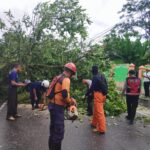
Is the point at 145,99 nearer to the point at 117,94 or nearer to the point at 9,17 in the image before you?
the point at 117,94

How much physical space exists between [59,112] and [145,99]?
12.4 metres

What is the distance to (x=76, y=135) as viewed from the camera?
10.7m

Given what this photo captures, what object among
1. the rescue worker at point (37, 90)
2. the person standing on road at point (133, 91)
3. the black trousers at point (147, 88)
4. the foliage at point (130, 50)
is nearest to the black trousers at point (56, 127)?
the person standing on road at point (133, 91)

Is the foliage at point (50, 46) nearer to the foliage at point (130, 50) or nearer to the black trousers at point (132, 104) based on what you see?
the black trousers at point (132, 104)

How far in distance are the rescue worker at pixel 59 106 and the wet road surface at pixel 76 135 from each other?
91 centimetres

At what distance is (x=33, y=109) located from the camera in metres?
14.9

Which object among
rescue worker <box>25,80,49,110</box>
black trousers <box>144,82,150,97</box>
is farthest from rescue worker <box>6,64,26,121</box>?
black trousers <box>144,82,150,97</box>

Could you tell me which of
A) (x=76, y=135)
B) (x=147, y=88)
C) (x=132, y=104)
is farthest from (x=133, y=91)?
(x=147, y=88)

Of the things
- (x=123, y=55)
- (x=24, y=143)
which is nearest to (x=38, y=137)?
(x=24, y=143)

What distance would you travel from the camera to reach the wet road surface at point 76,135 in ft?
31.1

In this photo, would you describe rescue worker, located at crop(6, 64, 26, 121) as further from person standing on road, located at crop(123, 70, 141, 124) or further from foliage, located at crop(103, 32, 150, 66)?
foliage, located at crop(103, 32, 150, 66)

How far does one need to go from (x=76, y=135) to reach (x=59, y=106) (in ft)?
8.45

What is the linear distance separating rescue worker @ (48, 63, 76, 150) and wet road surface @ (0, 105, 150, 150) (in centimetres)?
91

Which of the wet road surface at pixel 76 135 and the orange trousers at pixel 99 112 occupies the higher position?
the orange trousers at pixel 99 112
